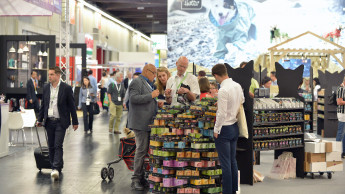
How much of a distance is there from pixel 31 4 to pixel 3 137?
2.78 meters

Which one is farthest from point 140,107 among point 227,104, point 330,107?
point 330,107

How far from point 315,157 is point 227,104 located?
8.77ft

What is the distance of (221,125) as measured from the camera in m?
5.71

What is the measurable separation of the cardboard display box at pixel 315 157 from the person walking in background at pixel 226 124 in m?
2.30

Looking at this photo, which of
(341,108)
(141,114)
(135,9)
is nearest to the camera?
(141,114)

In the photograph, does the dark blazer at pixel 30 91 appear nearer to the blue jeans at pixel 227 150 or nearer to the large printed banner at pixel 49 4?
the large printed banner at pixel 49 4

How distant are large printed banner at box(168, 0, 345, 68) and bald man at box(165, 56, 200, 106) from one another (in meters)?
17.9

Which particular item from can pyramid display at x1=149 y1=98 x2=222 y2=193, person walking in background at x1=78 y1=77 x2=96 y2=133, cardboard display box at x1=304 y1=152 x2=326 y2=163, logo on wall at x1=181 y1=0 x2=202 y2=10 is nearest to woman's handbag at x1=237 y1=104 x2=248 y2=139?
can pyramid display at x1=149 y1=98 x2=222 y2=193

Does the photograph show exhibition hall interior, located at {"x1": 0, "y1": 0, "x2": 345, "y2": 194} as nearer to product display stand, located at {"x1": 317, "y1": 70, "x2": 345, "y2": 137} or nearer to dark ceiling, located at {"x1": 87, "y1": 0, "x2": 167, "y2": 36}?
product display stand, located at {"x1": 317, "y1": 70, "x2": 345, "y2": 137}

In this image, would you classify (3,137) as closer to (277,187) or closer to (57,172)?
(57,172)

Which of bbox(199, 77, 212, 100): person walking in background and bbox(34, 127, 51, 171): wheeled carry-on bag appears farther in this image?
bbox(34, 127, 51, 171): wheeled carry-on bag

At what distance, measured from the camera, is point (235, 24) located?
25.4 meters

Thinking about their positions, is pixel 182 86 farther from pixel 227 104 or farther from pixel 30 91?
pixel 30 91

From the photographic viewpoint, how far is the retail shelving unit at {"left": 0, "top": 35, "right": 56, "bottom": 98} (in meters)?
14.9
